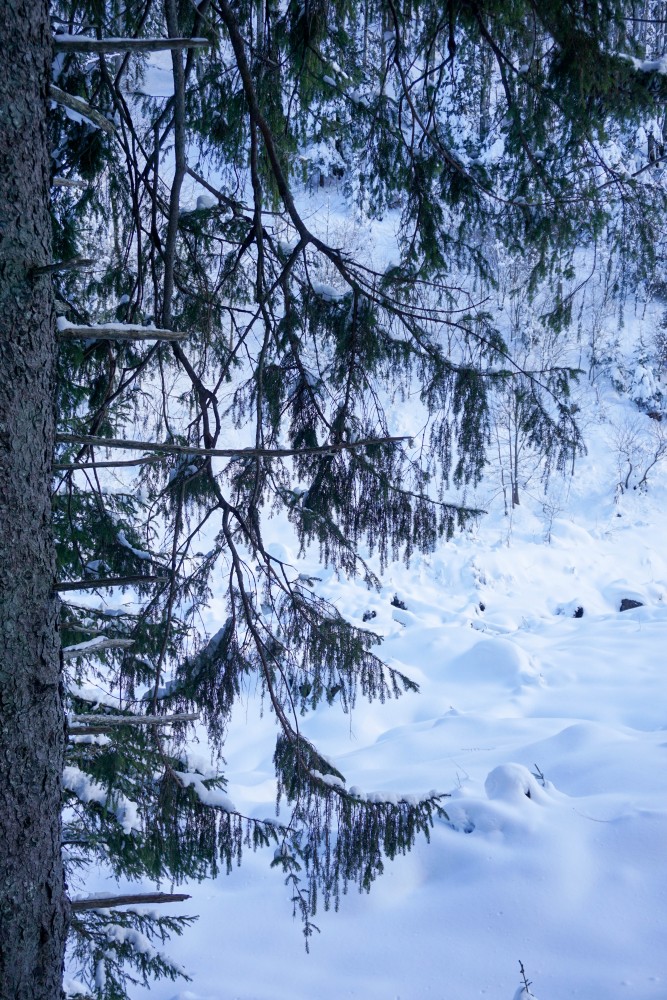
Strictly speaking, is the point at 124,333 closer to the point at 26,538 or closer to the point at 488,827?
the point at 26,538

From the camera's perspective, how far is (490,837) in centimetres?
423

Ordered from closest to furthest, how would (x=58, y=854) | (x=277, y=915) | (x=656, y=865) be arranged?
1. (x=58, y=854)
2. (x=656, y=865)
3. (x=277, y=915)

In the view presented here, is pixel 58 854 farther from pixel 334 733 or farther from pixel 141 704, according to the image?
pixel 334 733

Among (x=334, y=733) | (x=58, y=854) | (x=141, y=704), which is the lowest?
(x=334, y=733)

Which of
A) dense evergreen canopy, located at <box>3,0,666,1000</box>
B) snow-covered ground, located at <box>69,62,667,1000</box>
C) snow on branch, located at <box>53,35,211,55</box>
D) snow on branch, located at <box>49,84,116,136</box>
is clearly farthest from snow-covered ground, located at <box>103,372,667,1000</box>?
snow on branch, located at <box>53,35,211,55</box>

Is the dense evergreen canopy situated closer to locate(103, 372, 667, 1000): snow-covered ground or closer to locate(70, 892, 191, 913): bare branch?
locate(70, 892, 191, 913): bare branch

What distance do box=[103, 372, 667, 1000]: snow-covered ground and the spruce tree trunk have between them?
2426 mm

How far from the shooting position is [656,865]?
145 inches

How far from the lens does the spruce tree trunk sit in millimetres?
1279

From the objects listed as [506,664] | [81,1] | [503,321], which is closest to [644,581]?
[506,664]

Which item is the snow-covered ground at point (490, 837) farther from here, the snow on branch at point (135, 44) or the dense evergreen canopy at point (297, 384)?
the snow on branch at point (135, 44)

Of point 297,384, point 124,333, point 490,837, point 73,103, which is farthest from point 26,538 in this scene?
point 490,837

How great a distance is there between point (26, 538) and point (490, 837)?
3.83 meters

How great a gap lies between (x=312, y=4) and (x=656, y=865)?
4389 mm
